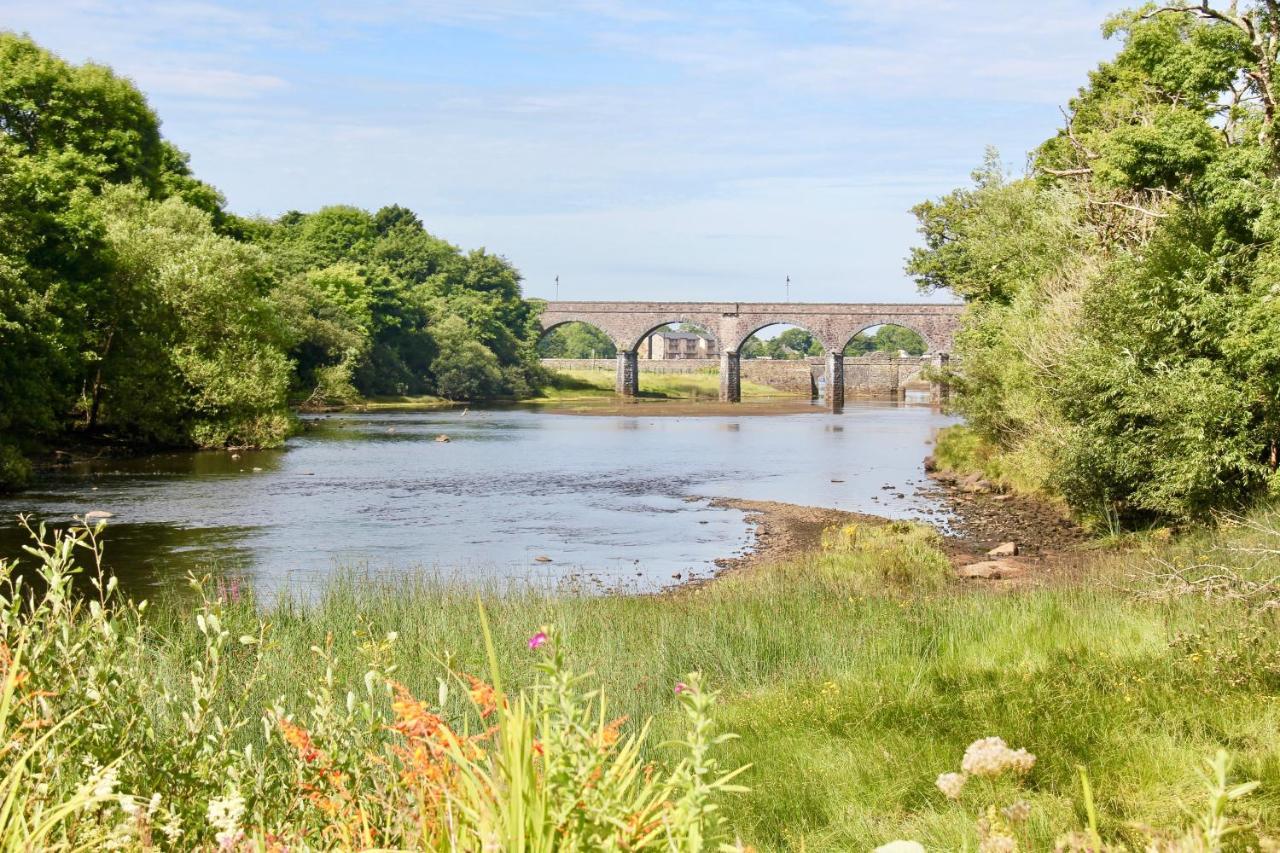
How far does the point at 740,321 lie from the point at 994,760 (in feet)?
334

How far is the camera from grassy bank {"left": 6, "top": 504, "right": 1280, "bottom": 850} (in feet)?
19.1

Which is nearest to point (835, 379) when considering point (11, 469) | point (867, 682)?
point (11, 469)

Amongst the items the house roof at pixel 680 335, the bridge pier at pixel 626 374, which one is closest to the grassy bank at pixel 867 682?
the bridge pier at pixel 626 374

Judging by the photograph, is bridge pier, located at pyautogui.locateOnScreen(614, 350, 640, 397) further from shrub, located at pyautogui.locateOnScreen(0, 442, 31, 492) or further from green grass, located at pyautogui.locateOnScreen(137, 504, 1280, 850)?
green grass, located at pyautogui.locateOnScreen(137, 504, 1280, 850)

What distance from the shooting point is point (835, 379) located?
104 metres

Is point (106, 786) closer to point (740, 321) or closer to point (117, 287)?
point (117, 287)

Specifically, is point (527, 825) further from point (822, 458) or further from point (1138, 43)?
point (822, 458)

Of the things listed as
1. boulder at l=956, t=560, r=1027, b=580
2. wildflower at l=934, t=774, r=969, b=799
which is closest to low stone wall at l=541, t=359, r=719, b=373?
boulder at l=956, t=560, r=1027, b=580

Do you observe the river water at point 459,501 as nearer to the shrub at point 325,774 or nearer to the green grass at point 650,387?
the shrub at point 325,774

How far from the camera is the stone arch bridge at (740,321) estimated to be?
104m

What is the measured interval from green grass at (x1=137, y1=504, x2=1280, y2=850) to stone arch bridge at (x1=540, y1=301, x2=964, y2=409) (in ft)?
297

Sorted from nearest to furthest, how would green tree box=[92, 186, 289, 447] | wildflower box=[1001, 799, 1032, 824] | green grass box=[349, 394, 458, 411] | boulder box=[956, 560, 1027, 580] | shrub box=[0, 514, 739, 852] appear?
shrub box=[0, 514, 739, 852]
wildflower box=[1001, 799, 1032, 824]
boulder box=[956, 560, 1027, 580]
green tree box=[92, 186, 289, 447]
green grass box=[349, 394, 458, 411]

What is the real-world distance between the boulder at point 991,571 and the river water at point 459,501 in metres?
4.52

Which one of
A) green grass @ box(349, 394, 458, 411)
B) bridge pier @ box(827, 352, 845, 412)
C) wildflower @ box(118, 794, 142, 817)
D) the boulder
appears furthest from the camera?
bridge pier @ box(827, 352, 845, 412)
